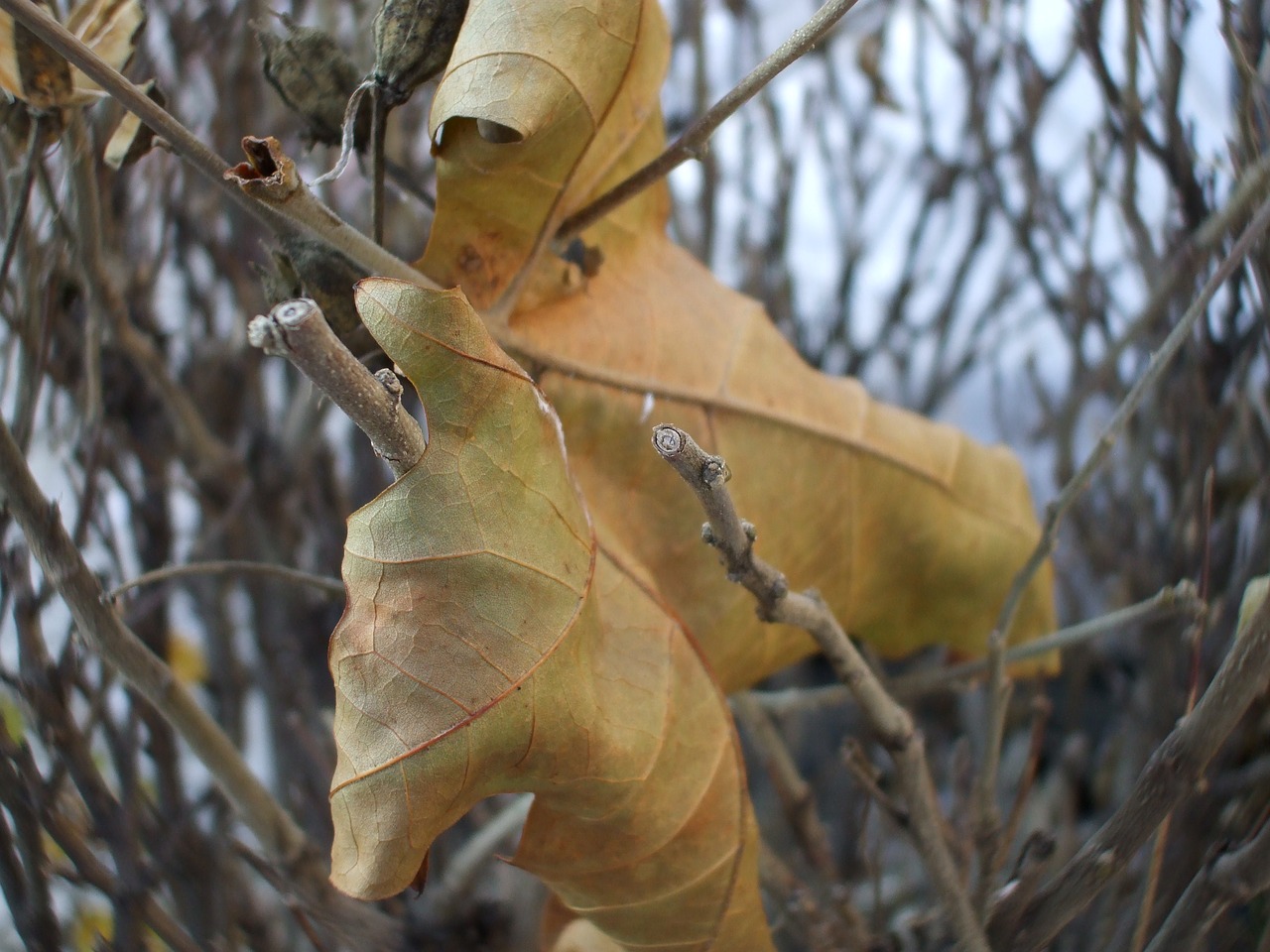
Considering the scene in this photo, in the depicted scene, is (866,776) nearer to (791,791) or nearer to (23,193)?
(791,791)

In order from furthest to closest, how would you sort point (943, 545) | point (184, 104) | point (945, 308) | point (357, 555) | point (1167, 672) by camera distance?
point (945, 308) < point (184, 104) < point (1167, 672) < point (943, 545) < point (357, 555)

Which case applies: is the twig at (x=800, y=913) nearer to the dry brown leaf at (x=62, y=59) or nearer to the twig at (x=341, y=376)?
the twig at (x=341, y=376)

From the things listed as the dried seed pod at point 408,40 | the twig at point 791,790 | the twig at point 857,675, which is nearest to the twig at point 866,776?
the twig at point 857,675

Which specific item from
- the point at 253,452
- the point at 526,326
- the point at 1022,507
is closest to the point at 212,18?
the point at 253,452

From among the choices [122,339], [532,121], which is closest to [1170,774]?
[532,121]

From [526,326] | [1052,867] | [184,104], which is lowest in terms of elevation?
[1052,867]

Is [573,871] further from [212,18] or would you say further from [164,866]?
[212,18]
